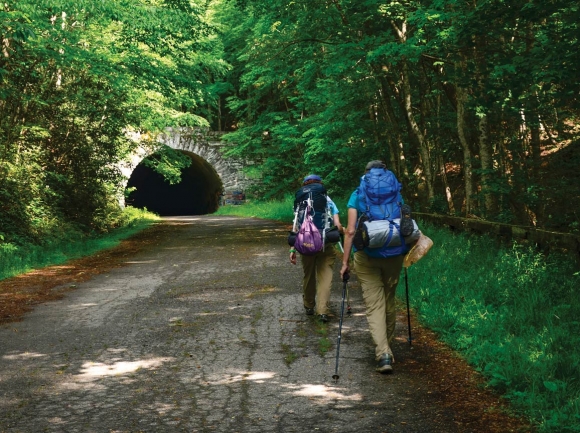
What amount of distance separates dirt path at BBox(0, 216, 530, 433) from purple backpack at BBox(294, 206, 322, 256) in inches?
31.8

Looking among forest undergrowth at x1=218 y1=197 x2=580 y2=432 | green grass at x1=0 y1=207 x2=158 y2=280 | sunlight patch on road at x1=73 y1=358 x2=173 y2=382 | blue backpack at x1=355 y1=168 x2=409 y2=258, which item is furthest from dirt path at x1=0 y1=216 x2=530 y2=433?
green grass at x1=0 y1=207 x2=158 y2=280

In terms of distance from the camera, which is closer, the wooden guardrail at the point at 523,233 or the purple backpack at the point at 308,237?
the purple backpack at the point at 308,237

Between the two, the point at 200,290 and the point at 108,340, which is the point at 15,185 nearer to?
the point at 200,290

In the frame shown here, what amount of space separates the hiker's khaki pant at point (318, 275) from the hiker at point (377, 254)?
5.89ft

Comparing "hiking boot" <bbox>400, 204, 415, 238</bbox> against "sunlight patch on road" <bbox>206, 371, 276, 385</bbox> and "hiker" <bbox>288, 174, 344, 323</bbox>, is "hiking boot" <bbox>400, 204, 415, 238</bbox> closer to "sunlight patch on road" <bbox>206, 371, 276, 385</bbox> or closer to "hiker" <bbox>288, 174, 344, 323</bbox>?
"sunlight patch on road" <bbox>206, 371, 276, 385</bbox>

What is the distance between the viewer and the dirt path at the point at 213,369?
4.55m

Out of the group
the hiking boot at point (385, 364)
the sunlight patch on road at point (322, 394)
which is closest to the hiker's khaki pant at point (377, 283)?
the hiking boot at point (385, 364)

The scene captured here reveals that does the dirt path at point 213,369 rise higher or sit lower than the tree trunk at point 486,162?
lower

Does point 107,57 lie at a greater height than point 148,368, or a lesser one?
greater

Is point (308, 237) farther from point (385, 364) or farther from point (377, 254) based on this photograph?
point (385, 364)

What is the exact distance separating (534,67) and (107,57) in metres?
10.3

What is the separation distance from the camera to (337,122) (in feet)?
62.1

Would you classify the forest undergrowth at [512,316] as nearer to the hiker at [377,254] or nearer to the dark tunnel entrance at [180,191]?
the hiker at [377,254]

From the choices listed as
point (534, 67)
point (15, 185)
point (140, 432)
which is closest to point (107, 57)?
point (15, 185)
